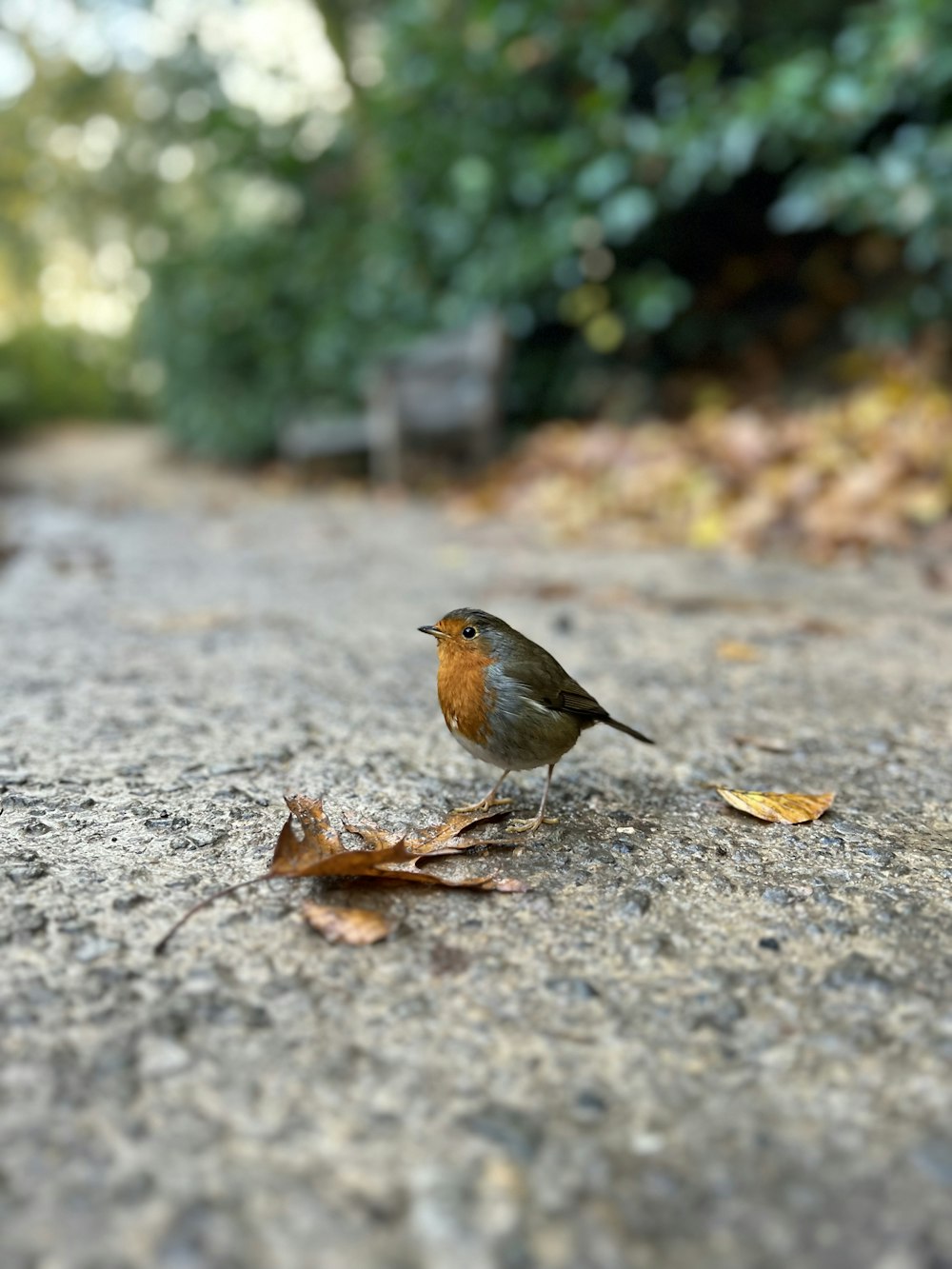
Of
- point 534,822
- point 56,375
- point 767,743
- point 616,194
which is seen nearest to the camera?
point 534,822

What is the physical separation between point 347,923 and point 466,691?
0.50 metres

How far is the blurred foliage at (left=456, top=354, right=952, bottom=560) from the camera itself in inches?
198

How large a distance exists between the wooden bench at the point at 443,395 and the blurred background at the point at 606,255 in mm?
66

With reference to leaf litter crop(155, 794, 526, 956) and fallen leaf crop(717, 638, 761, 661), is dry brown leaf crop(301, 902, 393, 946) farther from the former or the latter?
fallen leaf crop(717, 638, 761, 661)

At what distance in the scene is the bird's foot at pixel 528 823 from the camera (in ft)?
6.22

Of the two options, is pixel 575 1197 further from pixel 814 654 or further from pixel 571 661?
pixel 814 654

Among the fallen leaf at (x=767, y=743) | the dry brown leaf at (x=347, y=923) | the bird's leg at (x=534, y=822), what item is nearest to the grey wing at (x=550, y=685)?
the bird's leg at (x=534, y=822)

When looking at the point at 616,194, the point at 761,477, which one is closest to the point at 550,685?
the point at 761,477

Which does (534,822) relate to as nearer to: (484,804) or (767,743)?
(484,804)

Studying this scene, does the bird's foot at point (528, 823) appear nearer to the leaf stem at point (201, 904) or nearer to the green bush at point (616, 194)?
the leaf stem at point (201, 904)

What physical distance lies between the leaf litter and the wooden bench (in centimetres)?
642

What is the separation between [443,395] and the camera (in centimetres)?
803

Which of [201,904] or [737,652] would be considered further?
[737,652]

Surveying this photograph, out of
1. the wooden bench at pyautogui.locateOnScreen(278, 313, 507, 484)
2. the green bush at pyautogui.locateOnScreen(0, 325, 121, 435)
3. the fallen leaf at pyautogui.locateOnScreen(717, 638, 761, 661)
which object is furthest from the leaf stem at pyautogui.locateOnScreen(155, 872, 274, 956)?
the green bush at pyautogui.locateOnScreen(0, 325, 121, 435)
